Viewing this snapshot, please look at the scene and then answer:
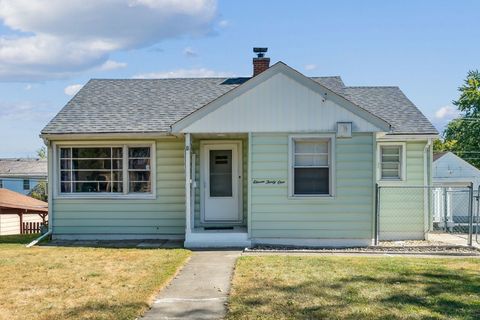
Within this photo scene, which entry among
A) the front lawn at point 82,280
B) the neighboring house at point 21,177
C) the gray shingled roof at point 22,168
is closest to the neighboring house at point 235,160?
the front lawn at point 82,280

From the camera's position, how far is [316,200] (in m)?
11.9

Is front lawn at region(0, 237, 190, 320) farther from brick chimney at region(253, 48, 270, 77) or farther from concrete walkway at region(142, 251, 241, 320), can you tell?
brick chimney at region(253, 48, 270, 77)

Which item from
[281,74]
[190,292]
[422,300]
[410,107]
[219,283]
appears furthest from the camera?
[410,107]

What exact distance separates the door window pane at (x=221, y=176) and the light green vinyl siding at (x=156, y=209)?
77 centimetres

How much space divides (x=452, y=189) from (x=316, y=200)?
5335mm

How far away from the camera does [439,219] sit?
624 inches

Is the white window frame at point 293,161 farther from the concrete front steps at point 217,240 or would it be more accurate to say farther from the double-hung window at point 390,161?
the double-hung window at point 390,161

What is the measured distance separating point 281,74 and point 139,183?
4.53 meters

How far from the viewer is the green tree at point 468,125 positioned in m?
47.5

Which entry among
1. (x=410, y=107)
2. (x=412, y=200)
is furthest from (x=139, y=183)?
(x=410, y=107)

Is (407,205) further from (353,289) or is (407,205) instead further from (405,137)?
(353,289)

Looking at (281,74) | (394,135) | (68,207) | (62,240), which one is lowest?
(62,240)

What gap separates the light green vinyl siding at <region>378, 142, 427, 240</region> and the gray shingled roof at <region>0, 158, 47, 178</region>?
39.0m

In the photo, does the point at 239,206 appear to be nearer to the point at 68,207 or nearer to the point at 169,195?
the point at 169,195
